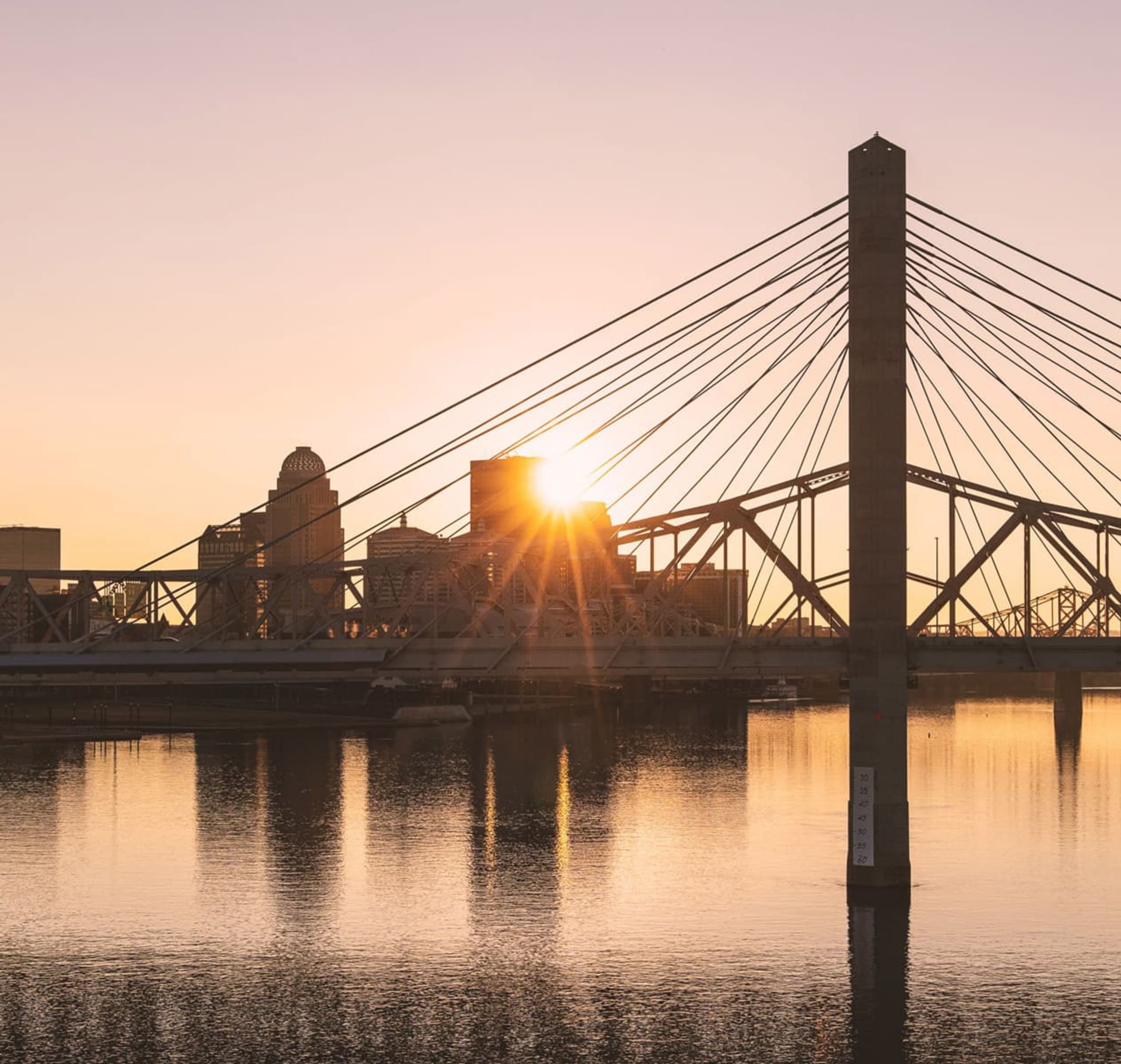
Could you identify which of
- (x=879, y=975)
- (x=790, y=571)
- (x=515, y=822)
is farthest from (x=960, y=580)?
(x=515, y=822)

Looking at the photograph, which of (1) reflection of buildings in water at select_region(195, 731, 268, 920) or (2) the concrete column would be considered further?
(1) reflection of buildings in water at select_region(195, 731, 268, 920)

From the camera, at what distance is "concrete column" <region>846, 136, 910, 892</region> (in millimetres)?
72875

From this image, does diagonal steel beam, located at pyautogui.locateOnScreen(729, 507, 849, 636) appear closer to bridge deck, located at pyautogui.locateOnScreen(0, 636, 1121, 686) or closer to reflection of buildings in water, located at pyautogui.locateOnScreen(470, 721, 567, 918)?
bridge deck, located at pyautogui.locateOnScreen(0, 636, 1121, 686)

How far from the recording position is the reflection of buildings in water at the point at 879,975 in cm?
5334

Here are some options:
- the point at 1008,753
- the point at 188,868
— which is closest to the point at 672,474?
the point at 188,868

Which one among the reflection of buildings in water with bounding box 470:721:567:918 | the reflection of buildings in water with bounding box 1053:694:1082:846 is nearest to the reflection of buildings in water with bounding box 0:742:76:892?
the reflection of buildings in water with bounding box 470:721:567:918

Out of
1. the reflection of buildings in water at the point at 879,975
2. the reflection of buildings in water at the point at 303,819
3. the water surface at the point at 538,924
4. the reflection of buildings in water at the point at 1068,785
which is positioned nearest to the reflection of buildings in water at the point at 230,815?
the water surface at the point at 538,924

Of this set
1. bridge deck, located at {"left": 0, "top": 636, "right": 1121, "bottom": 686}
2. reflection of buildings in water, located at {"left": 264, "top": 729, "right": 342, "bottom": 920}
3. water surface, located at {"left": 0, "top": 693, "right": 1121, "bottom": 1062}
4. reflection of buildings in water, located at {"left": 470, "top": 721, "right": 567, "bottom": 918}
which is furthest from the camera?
reflection of buildings in water, located at {"left": 470, "top": 721, "right": 567, "bottom": 918}

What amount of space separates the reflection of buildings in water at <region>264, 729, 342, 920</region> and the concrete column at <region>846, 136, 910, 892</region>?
24446mm

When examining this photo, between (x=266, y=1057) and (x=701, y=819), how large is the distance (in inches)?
2502

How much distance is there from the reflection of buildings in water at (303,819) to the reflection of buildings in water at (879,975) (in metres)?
23.5

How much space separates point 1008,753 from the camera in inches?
6767

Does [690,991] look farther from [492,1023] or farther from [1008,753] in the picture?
[1008,753]

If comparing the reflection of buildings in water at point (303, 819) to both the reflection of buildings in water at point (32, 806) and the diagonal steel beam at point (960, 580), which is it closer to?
the reflection of buildings in water at point (32, 806)
